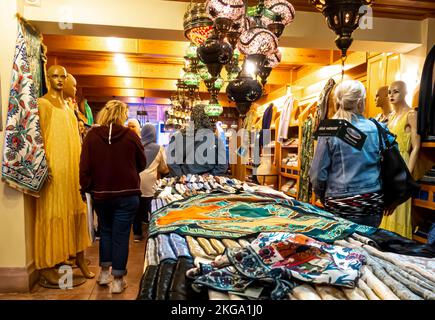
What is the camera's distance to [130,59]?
559cm

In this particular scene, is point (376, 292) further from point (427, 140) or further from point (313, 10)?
point (313, 10)

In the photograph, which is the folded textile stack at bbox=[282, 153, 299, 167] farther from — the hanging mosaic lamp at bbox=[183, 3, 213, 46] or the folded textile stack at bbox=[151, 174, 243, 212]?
the hanging mosaic lamp at bbox=[183, 3, 213, 46]

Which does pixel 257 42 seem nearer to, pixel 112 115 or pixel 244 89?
pixel 244 89

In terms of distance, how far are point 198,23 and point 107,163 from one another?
1.41 m

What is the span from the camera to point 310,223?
173 cm

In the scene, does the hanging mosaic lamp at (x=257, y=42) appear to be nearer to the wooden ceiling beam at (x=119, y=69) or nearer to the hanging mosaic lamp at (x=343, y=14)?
the hanging mosaic lamp at (x=343, y=14)

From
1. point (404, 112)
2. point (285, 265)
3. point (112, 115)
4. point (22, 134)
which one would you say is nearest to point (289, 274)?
point (285, 265)

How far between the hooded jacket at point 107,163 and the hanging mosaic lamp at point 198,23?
1.18 metres

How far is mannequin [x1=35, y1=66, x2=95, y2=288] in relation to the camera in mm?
2893

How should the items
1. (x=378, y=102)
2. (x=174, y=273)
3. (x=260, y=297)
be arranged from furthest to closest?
(x=378, y=102) < (x=174, y=273) < (x=260, y=297)

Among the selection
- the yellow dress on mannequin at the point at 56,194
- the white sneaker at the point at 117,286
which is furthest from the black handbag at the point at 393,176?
the yellow dress on mannequin at the point at 56,194

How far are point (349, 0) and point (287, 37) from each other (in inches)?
81.1

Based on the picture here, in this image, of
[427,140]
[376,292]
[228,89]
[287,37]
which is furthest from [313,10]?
[376,292]

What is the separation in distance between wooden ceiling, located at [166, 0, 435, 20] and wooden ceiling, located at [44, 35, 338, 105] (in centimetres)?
144
